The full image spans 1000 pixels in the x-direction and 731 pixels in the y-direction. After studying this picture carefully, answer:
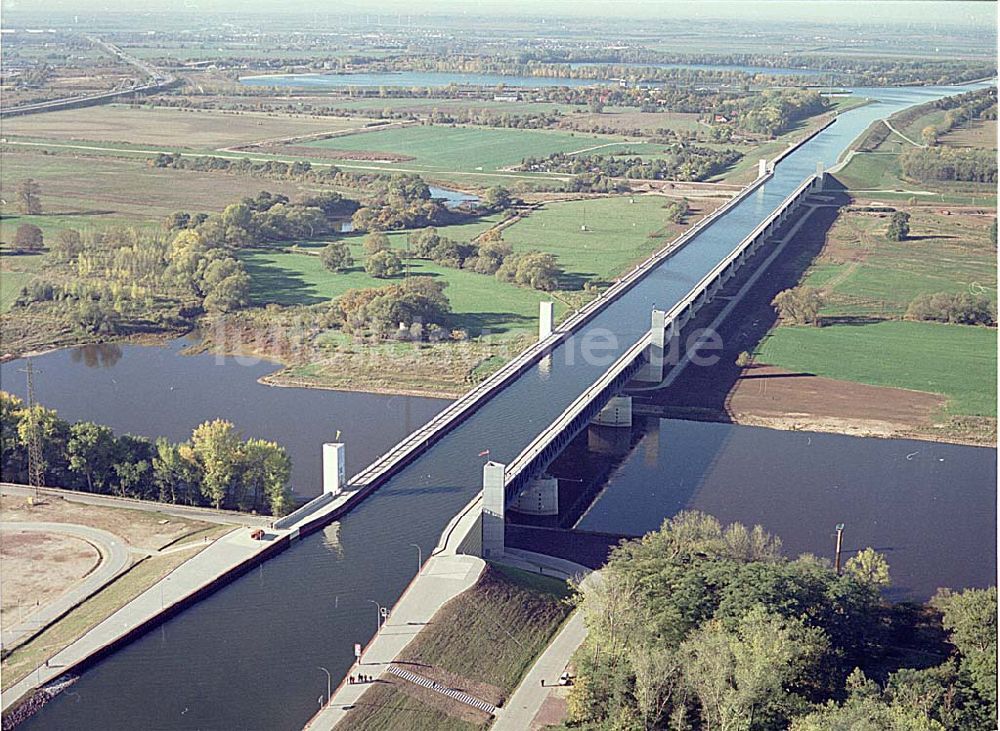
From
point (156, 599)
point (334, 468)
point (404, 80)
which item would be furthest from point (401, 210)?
point (404, 80)

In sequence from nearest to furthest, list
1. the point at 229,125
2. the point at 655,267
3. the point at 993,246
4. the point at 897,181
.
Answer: the point at 655,267
the point at 993,246
the point at 897,181
the point at 229,125

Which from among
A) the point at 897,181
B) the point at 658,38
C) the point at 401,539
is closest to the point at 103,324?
the point at 401,539

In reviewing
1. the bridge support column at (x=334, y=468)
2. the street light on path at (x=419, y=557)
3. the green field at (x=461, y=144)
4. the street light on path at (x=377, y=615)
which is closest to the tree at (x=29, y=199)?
the green field at (x=461, y=144)

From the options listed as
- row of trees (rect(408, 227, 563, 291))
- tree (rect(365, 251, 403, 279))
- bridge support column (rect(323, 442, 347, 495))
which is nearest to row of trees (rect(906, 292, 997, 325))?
row of trees (rect(408, 227, 563, 291))

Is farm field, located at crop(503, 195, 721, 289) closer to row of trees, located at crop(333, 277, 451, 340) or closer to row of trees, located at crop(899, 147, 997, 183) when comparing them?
row of trees, located at crop(333, 277, 451, 340)

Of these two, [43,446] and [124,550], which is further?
[43,446]

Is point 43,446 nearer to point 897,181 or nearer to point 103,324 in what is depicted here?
point 103,324

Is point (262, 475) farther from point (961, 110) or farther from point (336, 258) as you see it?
point (961, 110)
